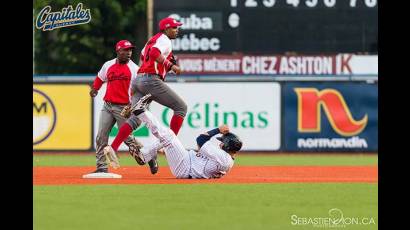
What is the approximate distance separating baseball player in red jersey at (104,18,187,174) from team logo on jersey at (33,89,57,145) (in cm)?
610

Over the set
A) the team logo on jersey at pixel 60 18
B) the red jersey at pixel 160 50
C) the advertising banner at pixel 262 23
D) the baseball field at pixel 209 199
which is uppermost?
the advertising banner at pixel 262 23

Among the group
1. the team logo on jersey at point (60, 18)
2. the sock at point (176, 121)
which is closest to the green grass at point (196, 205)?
the sock at point (176, 121)

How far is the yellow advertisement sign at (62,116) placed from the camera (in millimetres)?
18672

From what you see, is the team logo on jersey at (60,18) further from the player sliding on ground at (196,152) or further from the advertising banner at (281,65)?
the advertising banner at (281,65)

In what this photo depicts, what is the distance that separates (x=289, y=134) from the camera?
1931cm

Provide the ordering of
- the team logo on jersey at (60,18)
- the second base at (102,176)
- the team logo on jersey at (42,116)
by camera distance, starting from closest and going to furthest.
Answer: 1. the second base at (102,176)
2. the team logo on jersey at (60,18)
3. the team logo on jersey at (42,116)

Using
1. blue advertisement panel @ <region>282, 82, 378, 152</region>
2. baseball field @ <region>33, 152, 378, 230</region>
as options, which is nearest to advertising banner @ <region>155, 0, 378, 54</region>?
blue advertisement panel @ <region>282, 82, 378, 152</region>

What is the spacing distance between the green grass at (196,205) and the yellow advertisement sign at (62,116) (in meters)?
7.28

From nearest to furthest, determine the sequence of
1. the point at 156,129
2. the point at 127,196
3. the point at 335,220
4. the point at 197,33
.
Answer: the point at 335,220 < the point at 127,196 < the point at 156,129 < the point at 197,33

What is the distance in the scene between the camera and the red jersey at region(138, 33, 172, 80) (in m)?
12.4

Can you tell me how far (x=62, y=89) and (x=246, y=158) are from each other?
11.0 feet

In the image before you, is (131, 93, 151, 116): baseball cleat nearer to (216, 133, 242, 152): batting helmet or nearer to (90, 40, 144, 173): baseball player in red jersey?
(90, 40, 144, 173): baseball player in red jersey
